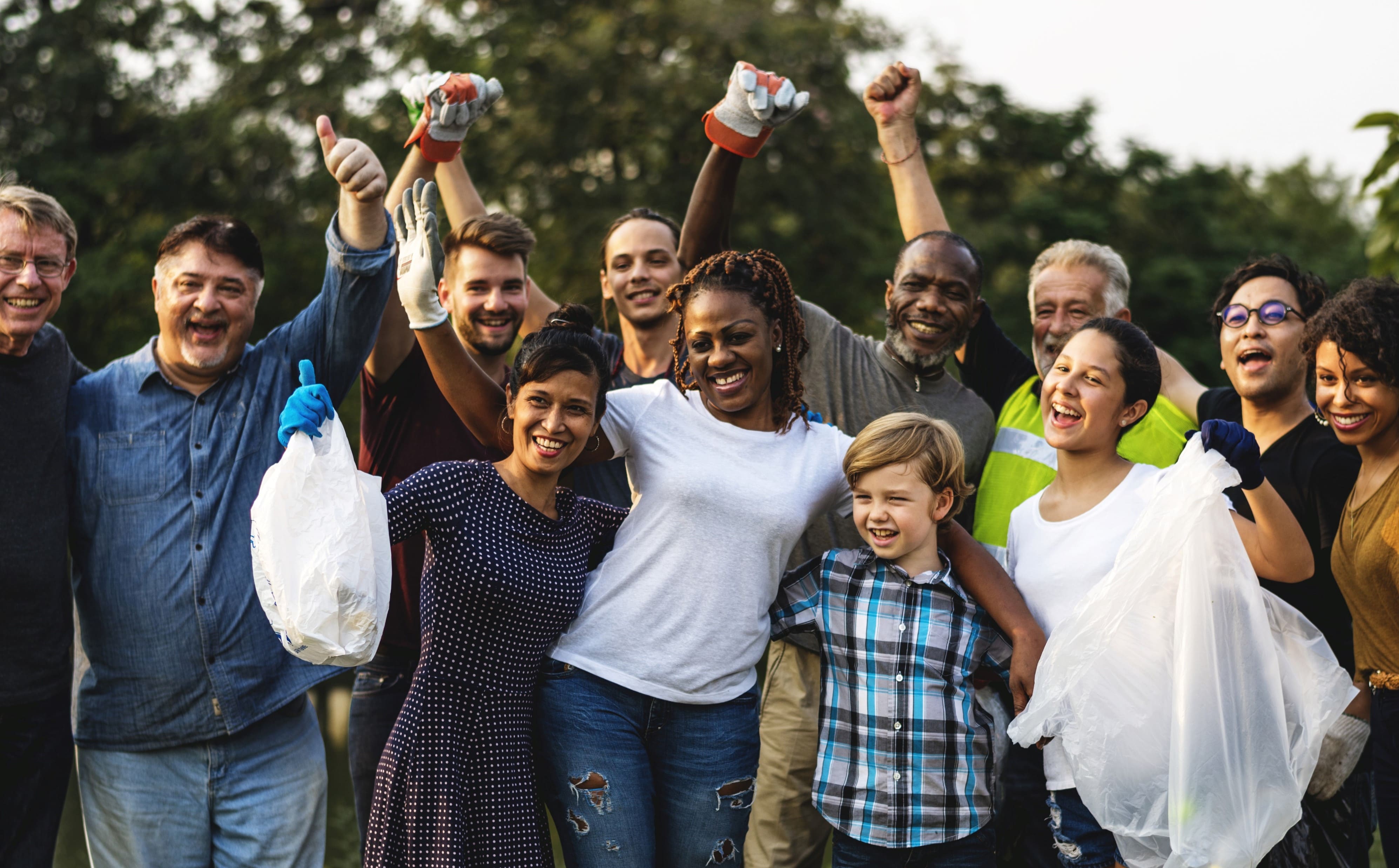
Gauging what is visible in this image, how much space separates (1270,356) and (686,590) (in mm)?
1934

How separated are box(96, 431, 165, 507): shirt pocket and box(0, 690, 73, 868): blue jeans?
0.61 metres

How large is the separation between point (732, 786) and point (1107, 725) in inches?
37.0

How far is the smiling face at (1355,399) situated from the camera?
3113 millimetres

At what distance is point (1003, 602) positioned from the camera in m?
3.10

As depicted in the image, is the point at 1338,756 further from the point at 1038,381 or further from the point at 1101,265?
the point at 1101,265

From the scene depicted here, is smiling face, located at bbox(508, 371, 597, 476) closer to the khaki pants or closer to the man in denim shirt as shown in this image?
the man in denim shirt

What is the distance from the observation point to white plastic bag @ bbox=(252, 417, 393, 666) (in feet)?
8.49

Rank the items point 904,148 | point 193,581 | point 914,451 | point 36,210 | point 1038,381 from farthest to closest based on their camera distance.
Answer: point 904,148
point 1038,381
point 36,210
point 193,581
point 914,451

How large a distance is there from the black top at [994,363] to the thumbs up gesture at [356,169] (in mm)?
2056

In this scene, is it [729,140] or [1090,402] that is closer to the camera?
[1090,402]

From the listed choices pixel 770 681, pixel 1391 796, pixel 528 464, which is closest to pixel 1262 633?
pixel 1391 796

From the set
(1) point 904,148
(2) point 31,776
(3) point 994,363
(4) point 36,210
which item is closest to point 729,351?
(3) point 994,363

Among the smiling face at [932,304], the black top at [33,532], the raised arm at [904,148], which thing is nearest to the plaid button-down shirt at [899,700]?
the smiling face at [932,304]

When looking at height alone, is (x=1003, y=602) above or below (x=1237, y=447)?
below
